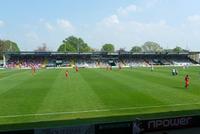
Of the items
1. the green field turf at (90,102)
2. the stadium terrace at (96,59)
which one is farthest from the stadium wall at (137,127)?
the stadium terrace at (96,59)

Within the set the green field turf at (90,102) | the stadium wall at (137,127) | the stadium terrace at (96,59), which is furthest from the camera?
the stadium terrace at (96,59)

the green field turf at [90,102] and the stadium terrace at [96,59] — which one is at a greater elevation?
the stadium terrace at [96,59]

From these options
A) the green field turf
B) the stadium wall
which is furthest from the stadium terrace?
the stadium wall

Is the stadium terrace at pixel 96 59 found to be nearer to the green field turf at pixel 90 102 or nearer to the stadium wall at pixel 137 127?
the green field turf at pixel 90 102

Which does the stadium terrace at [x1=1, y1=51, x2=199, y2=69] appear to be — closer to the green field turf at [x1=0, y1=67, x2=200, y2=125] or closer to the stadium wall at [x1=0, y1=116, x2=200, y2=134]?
the green field turf at [x1=0, y1=67, x2=200, y2=125]

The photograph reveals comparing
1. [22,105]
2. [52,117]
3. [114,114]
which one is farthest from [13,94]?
[114,114]

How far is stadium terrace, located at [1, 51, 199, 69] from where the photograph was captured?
4205 inches

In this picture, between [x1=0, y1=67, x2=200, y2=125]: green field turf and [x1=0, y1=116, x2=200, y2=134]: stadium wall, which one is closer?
[x1=0, y1=116, x2=200, y2=134]: stadium wall

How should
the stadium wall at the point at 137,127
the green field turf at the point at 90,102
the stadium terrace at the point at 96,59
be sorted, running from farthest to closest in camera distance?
1. the stadium terrace at the point at 96,59
2. the green field turf at the point at 90,102
3. the stadium wall at the point at 137,127

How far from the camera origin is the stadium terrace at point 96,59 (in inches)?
4205

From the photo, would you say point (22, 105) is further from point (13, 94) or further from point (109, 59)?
point (109, 59)

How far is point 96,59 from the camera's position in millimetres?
114188

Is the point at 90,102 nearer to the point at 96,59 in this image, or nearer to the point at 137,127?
the point at 137,127

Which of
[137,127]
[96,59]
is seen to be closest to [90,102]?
[137,127]
